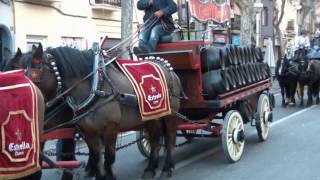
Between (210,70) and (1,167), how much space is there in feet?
16.3

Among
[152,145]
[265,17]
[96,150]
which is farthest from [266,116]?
[265,17]

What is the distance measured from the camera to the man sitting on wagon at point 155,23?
8.55m

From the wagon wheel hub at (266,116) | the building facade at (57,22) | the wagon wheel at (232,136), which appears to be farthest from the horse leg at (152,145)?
the building facade at (57,22)

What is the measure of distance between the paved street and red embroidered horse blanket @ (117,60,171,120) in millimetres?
1091

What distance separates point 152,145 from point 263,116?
9.75 ft

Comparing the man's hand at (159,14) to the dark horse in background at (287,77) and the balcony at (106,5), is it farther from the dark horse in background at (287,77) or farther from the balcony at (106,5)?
the balcony at (106,5)

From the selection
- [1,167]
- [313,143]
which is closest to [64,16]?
[313,143]

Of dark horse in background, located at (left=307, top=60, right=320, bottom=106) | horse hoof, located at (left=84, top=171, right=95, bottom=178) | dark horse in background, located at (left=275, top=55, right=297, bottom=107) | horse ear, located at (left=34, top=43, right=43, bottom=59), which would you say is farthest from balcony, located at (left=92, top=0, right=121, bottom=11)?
horse ear, located at (left=34, top=43, right=43, bottom=59)

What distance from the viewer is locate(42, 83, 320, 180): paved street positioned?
7.88 m

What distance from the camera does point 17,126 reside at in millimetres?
4188

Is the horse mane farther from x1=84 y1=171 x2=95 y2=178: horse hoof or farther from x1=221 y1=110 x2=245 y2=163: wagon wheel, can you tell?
x1=221 y1=110 x2=245 y2=163: wagon wheel

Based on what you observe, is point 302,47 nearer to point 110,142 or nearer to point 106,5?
point 106,5

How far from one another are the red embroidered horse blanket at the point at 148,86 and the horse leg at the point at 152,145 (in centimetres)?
38

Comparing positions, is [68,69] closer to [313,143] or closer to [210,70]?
[210,70]
